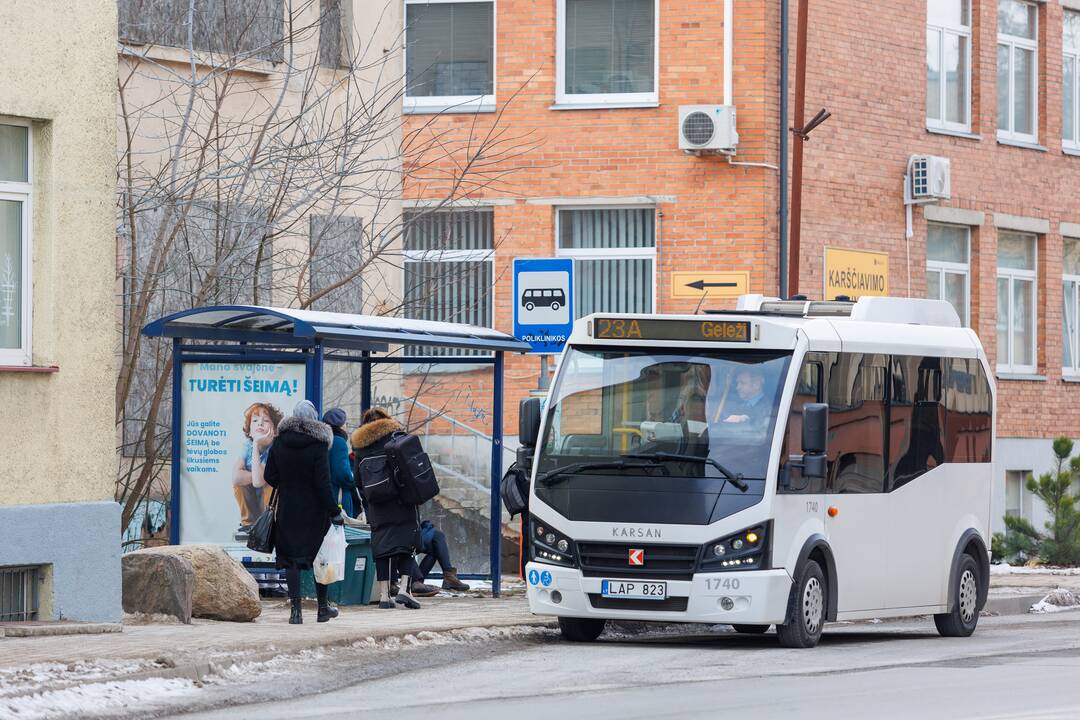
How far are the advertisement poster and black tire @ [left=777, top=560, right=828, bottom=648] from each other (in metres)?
4.45

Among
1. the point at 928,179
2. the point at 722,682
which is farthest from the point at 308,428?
the point at 928,179

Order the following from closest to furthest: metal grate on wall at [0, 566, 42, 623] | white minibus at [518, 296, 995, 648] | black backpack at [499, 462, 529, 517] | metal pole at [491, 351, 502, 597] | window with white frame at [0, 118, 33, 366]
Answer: metal grate on wall at [0, 566, 42, 623] → window with white frame at [0, 118, 33, 366] → white minibus at [518, 296, 995, 648] → black backpack at [499, 462, 529, 517] → metal pole at [491, 351, 502, 597]

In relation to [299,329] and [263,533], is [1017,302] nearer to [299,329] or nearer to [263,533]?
[299,329]

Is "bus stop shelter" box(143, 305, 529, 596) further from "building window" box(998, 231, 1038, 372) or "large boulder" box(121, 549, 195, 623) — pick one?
"building window" box(998, 231, 1038, 372)

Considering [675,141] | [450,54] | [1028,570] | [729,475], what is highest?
[450,54]

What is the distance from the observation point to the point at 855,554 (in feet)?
51.2

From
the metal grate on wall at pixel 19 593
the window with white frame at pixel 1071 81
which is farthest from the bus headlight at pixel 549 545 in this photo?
the window with white frame at pixel 1071 81

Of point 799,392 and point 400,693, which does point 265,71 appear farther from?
point 400,693

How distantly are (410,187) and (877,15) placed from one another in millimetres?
6802

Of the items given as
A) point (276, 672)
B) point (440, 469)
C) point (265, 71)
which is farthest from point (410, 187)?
point (276, 672)

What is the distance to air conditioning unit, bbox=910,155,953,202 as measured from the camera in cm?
2725

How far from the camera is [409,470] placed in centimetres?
1666

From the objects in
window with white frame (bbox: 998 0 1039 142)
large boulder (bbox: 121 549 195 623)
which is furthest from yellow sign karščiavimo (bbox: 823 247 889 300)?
large boulder (bbox: 121 549 195 623)

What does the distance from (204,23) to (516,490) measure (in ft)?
19.8
